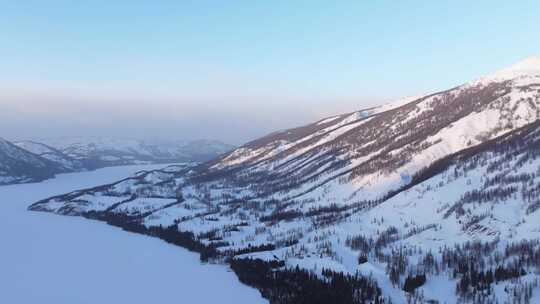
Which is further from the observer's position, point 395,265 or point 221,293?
point 395,265

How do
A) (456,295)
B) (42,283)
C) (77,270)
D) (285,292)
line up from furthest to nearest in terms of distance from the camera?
1. (77,270)
2. (42,283)
3. (285,292)
4. (456,295)

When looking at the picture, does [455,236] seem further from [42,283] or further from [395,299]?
[42,283]

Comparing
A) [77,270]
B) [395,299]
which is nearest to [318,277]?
[395,299]

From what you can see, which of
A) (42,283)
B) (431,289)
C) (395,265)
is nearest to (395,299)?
(431,289)

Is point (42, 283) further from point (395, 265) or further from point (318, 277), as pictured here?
point (395, 265)

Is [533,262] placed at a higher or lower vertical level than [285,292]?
higher

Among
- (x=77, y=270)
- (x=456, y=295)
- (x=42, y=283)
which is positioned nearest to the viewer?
(x=456, y=295)

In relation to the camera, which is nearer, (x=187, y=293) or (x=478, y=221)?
(x=187, y=293)

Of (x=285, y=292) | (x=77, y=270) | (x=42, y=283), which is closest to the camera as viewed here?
(x=285, y=292)

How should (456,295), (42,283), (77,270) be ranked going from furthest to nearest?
1. (77,270)
2. (42,283)
3. (456,295)
